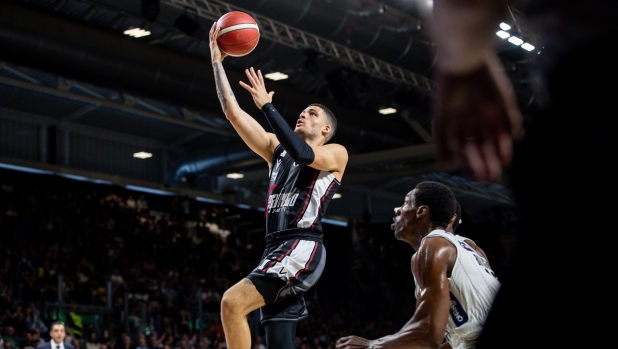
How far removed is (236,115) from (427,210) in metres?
2.20

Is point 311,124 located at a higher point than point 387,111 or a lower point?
lower

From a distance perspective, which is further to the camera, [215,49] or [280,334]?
[215,49]

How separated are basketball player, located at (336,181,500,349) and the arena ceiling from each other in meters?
5.87

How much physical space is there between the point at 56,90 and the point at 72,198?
310 centimetres

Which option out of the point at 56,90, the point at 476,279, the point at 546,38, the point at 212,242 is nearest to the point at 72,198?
the point at 56,90

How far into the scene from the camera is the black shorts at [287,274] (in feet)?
18.6

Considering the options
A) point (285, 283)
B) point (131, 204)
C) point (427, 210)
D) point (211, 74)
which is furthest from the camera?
point (131, 204)

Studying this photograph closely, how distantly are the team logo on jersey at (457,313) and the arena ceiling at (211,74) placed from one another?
6339 mm

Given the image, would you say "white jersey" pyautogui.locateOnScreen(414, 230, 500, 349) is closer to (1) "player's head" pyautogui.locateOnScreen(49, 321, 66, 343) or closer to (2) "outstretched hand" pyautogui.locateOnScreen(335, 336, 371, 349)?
(2) "outstretched hand" pyautogui.locateOnScreen(335, 336, 371, 349)

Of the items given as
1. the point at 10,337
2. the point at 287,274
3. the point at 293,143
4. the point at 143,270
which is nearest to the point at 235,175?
the point at 143,270

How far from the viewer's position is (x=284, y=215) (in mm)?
5992

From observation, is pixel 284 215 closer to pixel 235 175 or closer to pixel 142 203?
pixel 142 203

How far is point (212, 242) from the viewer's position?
26.7 metres

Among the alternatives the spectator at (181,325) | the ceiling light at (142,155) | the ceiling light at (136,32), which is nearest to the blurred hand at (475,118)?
the ceiling light at (136,32)
